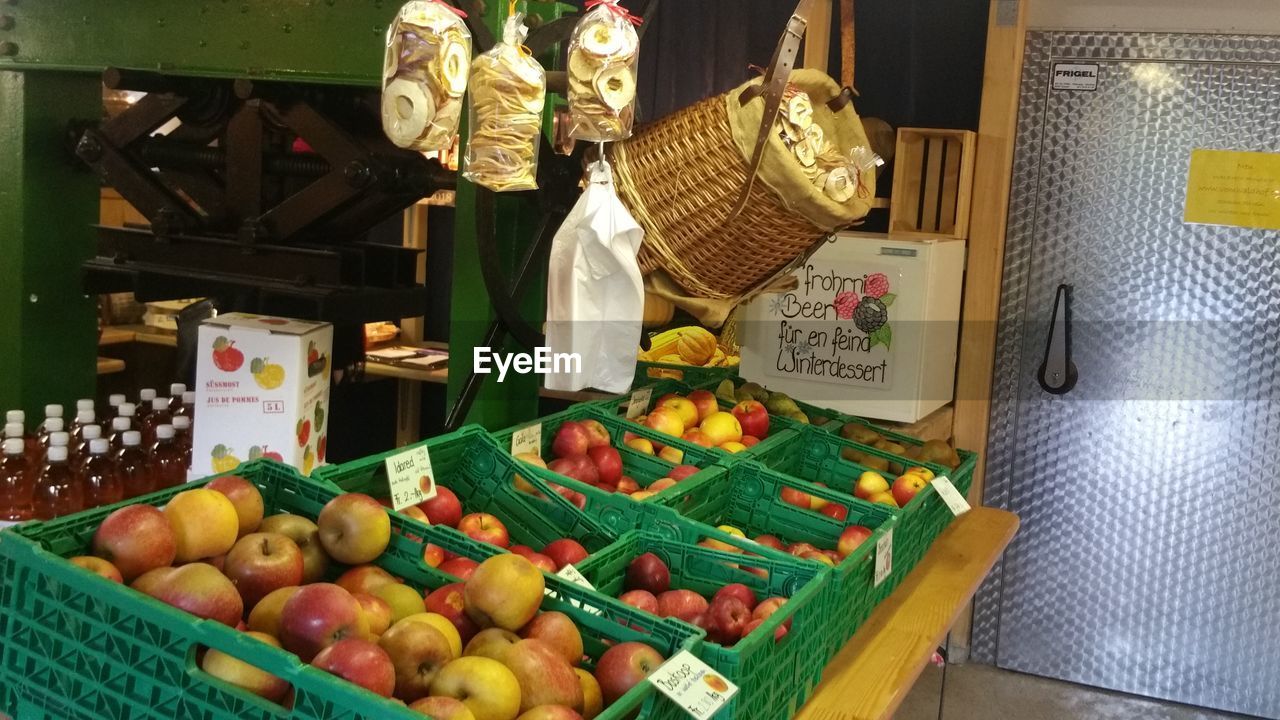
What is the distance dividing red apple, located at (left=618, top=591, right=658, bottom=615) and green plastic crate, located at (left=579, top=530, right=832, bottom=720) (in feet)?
0.18

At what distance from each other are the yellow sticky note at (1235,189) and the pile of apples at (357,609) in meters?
3.37

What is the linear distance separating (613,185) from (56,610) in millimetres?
1071

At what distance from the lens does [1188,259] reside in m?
4.16

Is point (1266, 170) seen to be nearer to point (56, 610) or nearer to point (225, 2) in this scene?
point (225, 2)

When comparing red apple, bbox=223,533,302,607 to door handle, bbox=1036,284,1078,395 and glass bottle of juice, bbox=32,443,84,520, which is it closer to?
glass bottle of juice, bbox=32,443,84,520

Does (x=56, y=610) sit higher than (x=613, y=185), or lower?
lower

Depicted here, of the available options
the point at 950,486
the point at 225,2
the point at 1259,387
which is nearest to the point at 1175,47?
the point at 1259,387

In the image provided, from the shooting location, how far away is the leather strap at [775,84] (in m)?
1.93

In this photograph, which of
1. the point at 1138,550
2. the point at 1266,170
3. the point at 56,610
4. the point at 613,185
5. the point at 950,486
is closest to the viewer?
the point at 56,610

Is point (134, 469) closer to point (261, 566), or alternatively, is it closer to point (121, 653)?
point (261, 566)

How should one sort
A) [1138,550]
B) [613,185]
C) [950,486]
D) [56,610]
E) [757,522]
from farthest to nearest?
1. [1138,550]
2. [950,486]
3. [757,522]
4. [613,185]
5. [56,610]

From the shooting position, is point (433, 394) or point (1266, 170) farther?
point (433, 394)

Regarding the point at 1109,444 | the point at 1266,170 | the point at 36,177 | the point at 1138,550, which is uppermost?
the point at 1266,170

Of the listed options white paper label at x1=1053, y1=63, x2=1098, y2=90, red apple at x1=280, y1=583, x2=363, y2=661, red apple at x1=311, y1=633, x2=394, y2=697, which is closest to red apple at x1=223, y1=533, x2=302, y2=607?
red apple at x1=280, y1=583, x2=363, y2=661
